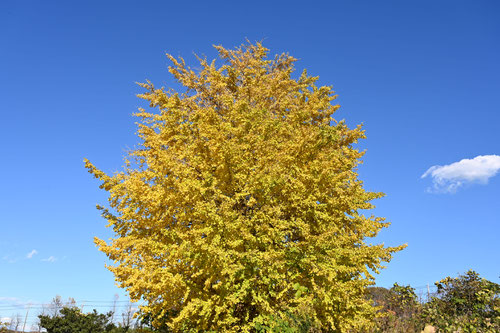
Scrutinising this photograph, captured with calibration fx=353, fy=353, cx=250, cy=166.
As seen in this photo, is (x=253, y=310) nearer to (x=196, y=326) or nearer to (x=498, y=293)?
(x=196, y=326)

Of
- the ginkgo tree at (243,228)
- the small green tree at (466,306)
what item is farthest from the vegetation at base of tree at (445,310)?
the ginkgo tree at (243,228)

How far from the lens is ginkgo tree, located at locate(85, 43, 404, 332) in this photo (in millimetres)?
9453

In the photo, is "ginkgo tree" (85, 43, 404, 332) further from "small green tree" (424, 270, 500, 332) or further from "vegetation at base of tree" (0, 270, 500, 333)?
"small green tree" (424, 270, 500, 332)

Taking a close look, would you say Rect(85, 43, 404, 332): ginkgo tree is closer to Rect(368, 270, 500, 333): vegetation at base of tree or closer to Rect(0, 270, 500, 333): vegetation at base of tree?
Rect(0, 270, 500, 333): vegetation at base of tree

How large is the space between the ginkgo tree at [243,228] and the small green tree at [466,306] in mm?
4429

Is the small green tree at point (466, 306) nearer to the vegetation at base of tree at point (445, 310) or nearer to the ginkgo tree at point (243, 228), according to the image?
the vegetation at base of tree at point (445, 310)

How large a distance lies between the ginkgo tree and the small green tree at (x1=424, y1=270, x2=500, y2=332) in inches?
174

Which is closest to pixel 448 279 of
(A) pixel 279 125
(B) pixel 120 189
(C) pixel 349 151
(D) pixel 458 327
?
(D) pixel 458 327

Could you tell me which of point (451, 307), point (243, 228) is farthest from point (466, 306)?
point (243, 228)

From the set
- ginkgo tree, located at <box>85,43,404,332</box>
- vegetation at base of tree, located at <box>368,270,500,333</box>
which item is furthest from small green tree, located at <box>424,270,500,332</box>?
ginkgo tree, located at <box>85,43,404,332</box>

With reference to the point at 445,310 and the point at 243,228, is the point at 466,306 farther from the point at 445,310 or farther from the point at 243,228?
the point at 243,228

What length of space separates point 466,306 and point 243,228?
12824 mm

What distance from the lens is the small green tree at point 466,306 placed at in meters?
13.6

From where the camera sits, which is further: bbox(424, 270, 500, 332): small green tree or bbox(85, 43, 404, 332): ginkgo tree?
bbox(424, 270, 500, 332): small green tree
